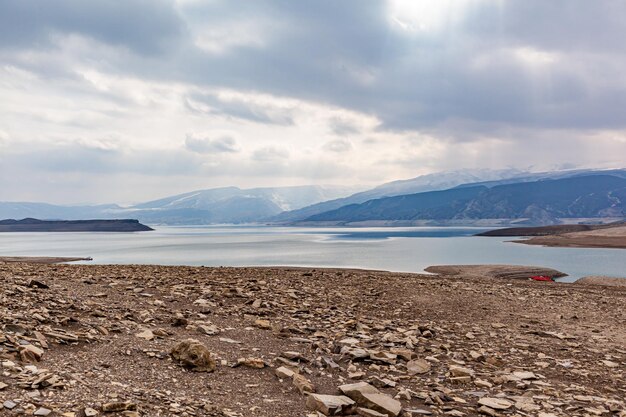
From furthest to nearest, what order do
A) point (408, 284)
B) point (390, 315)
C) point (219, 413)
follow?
point (408, 284), point (390, 315), point (219, 413)

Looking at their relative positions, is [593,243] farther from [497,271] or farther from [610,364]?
[610,364]

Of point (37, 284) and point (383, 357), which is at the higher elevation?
point (37, 284)

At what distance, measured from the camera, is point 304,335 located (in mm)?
12773

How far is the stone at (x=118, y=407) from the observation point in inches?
247

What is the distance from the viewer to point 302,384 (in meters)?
8.43

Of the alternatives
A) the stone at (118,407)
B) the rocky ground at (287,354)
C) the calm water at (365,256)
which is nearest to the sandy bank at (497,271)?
the calm water at (365,256)

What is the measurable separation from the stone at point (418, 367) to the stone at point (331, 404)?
→ 2894mm

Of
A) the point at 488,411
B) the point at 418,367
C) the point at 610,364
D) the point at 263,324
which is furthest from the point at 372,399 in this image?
the point at 610,364

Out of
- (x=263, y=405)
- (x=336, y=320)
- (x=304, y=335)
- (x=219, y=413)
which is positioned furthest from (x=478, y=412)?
(x=336, y=320)

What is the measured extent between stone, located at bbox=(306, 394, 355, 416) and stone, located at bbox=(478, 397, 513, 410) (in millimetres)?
2582

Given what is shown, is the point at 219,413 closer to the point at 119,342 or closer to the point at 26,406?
the point at 26,406

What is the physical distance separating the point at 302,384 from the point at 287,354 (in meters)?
Result: 2.02

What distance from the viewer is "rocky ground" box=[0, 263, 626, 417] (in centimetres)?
736

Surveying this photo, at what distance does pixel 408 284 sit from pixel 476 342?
11.1 metres
